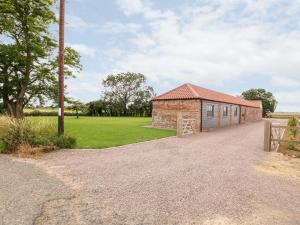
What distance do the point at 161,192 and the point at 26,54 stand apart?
20183 mm

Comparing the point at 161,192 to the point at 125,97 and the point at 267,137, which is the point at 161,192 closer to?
the point at 267,137

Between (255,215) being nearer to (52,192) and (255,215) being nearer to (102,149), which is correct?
(52,192)

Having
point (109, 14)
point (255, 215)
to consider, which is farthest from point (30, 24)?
point (255, 215)

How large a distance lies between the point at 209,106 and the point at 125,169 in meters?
15.3

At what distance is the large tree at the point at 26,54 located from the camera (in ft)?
58.8

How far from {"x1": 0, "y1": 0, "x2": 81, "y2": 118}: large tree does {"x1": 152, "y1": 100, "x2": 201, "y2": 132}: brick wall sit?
1070cm

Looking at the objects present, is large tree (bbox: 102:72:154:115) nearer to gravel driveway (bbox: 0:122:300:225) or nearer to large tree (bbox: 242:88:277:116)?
large tree (bbox: 242:88:277:116)

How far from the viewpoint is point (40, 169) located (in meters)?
6.32

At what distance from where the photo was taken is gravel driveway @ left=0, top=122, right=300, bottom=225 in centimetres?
361

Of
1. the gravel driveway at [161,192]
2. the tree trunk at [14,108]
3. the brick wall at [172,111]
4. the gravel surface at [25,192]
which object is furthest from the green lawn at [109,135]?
the gravel surface at [25,192]

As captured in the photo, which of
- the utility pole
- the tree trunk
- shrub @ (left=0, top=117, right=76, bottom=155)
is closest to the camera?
shrub @ (left=0, top=117, right=76, bottom=155)

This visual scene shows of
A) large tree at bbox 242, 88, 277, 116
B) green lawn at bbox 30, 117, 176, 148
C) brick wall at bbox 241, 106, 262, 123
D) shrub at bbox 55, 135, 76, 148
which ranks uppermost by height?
large tree at bbox 242, 88, 277, 116

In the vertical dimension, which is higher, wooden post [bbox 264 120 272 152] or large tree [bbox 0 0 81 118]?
large tree [bbox 0 0 81 118]

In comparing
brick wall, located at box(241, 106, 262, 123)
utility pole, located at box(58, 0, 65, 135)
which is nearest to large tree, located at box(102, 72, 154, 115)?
brick wall, located at box(241, 106, 262, 123)
